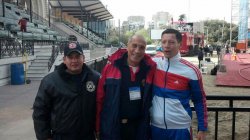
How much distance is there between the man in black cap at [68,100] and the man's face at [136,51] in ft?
1.27

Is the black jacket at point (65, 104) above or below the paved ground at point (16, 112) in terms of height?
above

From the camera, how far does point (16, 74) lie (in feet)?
51.2

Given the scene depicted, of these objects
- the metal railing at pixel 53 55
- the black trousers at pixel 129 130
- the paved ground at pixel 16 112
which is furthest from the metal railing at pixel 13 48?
the black trousers at pixel 129 130

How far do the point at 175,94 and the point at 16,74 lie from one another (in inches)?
523

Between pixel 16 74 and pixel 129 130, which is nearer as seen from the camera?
pixel 129 130

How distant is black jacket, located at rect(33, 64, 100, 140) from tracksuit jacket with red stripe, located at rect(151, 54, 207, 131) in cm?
61

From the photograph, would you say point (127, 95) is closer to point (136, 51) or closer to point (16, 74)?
point (136, 51)

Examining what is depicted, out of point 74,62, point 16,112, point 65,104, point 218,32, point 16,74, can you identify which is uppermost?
point 218,32

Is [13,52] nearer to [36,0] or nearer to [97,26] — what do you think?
[36,0]

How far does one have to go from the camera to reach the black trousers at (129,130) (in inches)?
133

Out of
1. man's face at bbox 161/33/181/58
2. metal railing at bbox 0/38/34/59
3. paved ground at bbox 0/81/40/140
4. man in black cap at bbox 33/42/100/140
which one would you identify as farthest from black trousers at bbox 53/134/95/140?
metal railing at bbox 0/38/34/59

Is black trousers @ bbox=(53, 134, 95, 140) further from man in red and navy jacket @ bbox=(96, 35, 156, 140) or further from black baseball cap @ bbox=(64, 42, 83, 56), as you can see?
black baseball cap @ bbox=(64, 42, 83, 56)

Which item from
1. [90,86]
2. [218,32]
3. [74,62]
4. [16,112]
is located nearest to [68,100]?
[90,86]

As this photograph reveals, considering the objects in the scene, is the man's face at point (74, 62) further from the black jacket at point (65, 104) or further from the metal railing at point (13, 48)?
the metal railing at point (13, 48)
